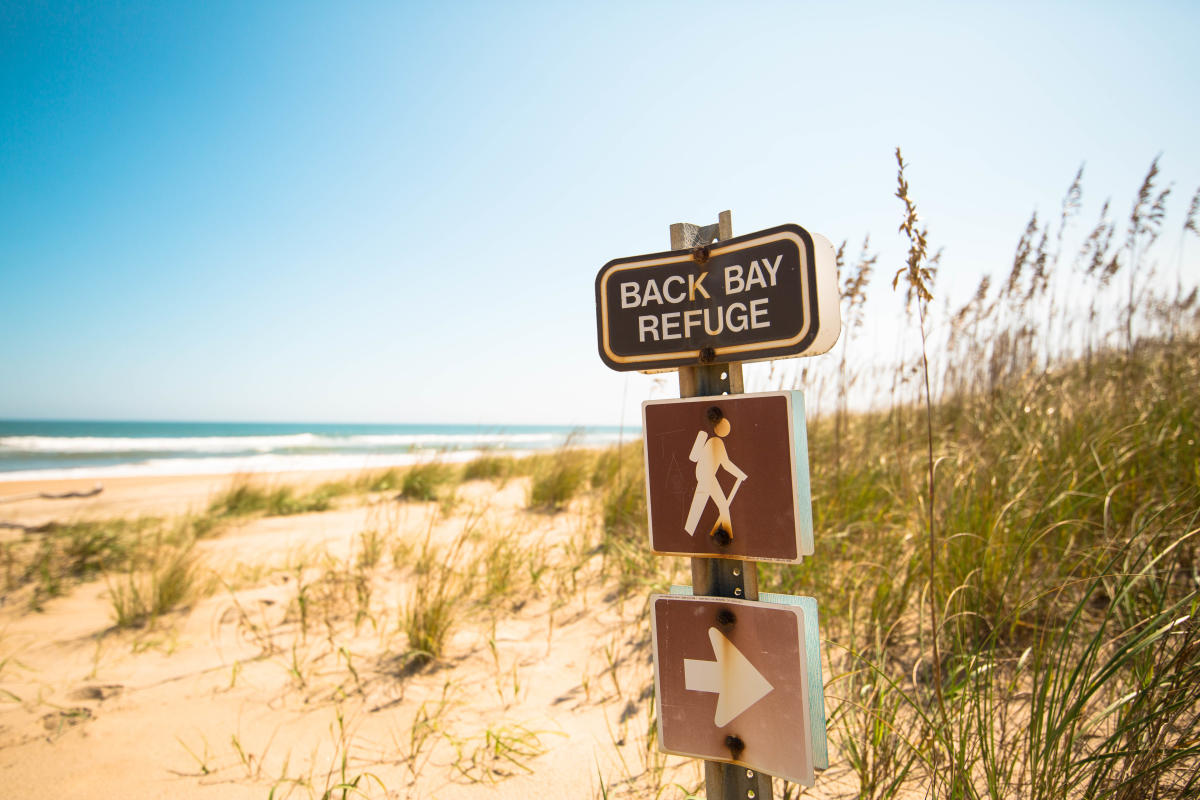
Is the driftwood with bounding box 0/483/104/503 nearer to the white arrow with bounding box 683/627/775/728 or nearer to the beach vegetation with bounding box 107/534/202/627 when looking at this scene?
the beach vegetation with bounding box 107/534/202/627

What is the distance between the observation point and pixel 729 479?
1.10 metres

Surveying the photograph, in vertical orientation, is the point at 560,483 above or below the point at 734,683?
below

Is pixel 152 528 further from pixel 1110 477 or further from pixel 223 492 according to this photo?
pixel 1110 477

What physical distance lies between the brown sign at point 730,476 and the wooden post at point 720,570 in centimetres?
5

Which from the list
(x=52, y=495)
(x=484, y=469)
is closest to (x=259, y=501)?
(x=484, y=469)

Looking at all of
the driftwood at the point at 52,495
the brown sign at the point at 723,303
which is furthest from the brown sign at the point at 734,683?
the driftwood at the point at 52,495

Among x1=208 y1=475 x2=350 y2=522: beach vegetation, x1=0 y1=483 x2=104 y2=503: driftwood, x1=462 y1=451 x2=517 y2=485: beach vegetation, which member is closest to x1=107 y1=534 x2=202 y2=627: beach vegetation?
x1=208 y1=475 x2=350 y2=522: beach vegetation

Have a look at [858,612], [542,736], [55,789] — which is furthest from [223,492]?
[858,612]

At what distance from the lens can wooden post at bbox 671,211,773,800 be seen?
1.10 metres

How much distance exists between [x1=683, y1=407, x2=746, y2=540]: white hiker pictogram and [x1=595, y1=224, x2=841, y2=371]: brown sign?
149 mm

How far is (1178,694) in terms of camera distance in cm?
111

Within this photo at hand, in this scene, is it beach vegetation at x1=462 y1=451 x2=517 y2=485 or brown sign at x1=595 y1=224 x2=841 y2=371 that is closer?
brown sign at x1=595 y1=224 x2=841 y2=371

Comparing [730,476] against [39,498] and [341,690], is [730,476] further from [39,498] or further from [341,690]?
[39,498]

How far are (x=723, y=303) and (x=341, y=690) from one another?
7.49ft
